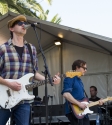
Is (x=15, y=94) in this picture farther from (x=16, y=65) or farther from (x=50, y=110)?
(x=50, y=110)

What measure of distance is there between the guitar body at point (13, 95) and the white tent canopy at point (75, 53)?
5.08 m

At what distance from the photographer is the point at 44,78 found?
3373 millimetres

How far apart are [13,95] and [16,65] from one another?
1.09ft

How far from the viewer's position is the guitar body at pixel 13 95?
3.09 m

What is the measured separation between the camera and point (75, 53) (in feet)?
Answer: 32.6

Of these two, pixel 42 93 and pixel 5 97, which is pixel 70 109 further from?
pixel 42 93

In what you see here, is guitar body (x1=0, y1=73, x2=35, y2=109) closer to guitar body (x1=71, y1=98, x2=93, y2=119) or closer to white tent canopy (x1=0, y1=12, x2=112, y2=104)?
guitar body (x1=71, y1=98, x2=93, y2=119)

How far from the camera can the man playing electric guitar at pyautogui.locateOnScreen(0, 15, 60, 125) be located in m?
3.10

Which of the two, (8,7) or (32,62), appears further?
(8,7)

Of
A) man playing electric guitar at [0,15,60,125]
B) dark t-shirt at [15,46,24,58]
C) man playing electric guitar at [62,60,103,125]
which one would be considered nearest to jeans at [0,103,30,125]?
man playing electric guitar at [0,15,60,125]

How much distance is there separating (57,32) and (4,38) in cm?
164

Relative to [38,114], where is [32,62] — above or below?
above

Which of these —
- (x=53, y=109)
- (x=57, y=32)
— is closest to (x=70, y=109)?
(x=53, y=109)

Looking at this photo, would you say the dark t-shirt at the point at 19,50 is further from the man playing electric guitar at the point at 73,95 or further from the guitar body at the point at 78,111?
the guitar body at the point at 78,111
